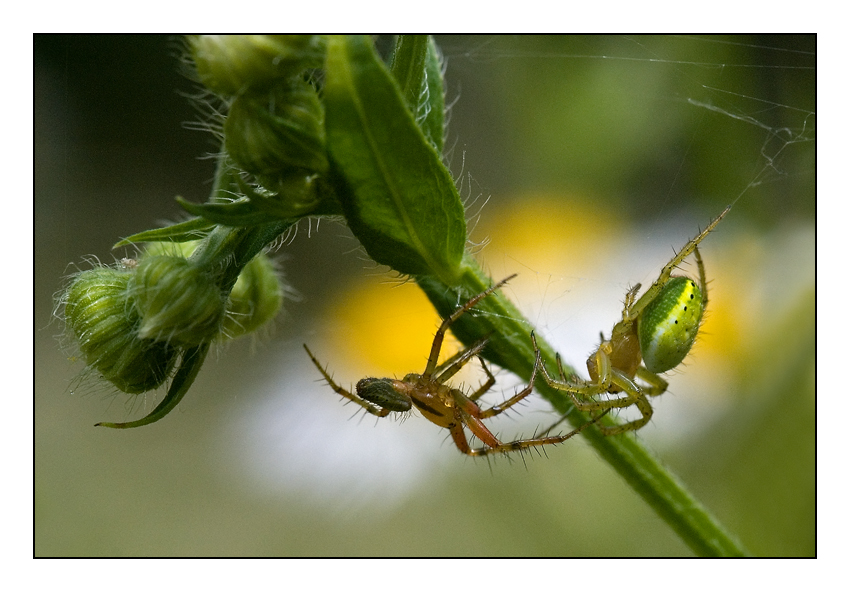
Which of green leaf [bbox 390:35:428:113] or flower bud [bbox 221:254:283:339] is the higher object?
green leaf [bbox 390:35:428:113]

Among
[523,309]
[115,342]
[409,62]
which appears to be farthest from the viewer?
[523,309]

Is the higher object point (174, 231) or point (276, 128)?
point (276, 128)

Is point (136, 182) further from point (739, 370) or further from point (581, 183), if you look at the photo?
point (739, 370)

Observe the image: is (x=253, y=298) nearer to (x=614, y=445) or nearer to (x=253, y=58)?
(x=253, y=58)

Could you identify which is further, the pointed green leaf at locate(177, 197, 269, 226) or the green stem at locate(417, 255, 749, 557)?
the green stem at locate(417, 255, 749, 557)

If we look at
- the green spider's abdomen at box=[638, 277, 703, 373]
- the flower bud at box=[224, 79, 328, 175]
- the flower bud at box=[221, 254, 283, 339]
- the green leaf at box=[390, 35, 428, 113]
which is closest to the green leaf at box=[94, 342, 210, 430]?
the flower bud at box=[221, 254, 283, 339]

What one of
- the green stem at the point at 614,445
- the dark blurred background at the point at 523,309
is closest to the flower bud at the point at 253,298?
the green stem at the point at 614,445

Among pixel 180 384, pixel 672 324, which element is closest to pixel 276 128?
pixel 180 384

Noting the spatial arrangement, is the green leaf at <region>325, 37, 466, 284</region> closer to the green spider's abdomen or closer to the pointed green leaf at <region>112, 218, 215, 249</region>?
the pointed green leaf at <region>112, 218, 215, 249</region>
